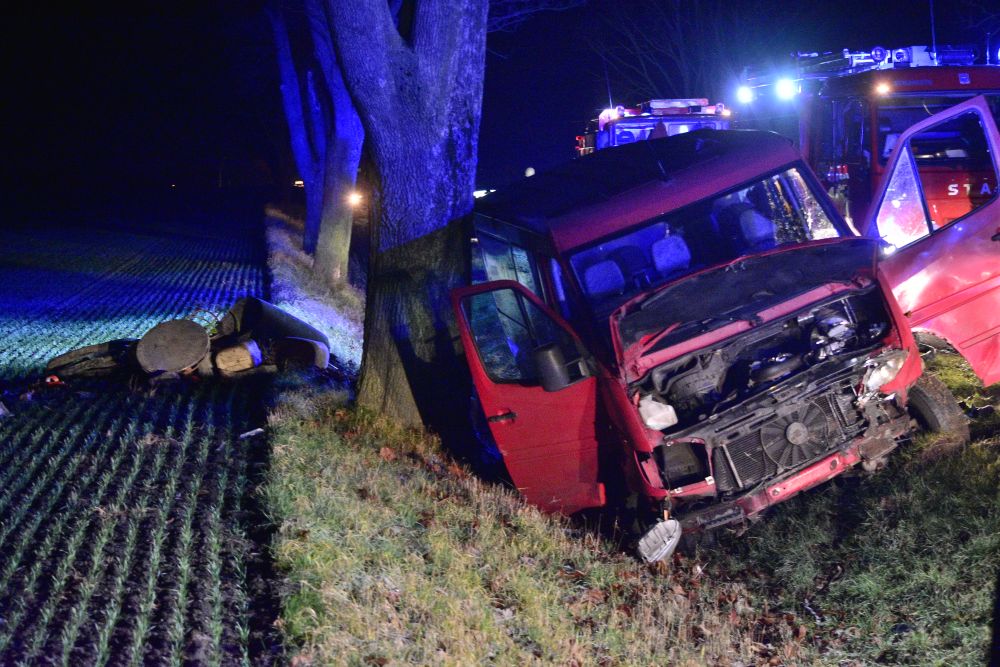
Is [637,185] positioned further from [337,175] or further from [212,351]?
[337,175]

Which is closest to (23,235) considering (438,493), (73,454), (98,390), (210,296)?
(210,296)

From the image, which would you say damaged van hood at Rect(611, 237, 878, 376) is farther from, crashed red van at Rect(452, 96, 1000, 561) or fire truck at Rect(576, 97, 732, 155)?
fire truck at Rect(576, 97, 732, 155)

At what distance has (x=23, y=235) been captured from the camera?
2750 cm

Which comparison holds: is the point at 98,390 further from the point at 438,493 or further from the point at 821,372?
the point at 821,372

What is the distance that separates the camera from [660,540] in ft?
16.4

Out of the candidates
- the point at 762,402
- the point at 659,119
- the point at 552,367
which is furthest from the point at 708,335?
the point at 659,119

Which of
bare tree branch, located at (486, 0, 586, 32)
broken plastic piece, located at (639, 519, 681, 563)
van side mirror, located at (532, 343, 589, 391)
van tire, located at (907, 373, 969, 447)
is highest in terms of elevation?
bare tree branch, located at (486, 0, 586, 32)

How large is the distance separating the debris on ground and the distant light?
34.3ft

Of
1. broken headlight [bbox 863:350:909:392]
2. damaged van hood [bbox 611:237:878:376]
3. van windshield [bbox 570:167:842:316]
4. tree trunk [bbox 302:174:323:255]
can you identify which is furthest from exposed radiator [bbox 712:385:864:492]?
tree trunk [bbox 302:174:323:255]

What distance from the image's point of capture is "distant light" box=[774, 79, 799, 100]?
15945 mm

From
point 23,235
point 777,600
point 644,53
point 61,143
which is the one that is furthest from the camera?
point 61,143

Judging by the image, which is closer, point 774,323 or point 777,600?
point 777,600

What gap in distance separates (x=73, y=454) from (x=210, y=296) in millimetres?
9147

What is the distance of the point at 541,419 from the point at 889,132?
26.2 feet
